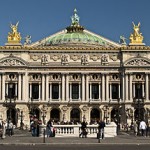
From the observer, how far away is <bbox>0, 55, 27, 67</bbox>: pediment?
347 ft

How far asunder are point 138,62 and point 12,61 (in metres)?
26.4

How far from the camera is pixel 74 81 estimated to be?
351 ft

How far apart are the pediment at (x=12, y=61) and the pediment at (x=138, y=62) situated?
71.5 feet

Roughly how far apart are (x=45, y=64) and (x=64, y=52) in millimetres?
4794

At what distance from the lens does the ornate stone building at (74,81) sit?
105 metres

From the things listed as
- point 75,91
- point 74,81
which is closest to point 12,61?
point 74,81

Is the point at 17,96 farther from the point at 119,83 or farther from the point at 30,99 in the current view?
the point at 119,83

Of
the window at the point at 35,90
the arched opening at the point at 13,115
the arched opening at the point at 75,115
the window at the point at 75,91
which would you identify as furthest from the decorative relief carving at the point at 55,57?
the arched opening at the point at 13,115

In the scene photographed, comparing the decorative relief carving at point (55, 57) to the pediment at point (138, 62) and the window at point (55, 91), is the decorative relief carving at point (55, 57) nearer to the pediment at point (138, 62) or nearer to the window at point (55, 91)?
the window at point (55, 91)

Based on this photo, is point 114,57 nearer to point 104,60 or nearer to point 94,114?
point 104,60

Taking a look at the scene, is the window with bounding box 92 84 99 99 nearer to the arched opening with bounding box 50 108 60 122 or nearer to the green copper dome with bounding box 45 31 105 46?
the arched opening with bounding box 50 108 60 122

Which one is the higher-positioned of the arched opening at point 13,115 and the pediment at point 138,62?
the pediment at point 138,62

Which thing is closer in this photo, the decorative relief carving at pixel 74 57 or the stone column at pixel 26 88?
the stone column at pixel 26 88

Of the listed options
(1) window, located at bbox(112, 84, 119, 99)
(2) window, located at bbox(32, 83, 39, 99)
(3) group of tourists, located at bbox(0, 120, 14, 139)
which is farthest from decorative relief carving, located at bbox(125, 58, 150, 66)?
(3) group of tourists, located at bbox(0, 120, 14, 139)
